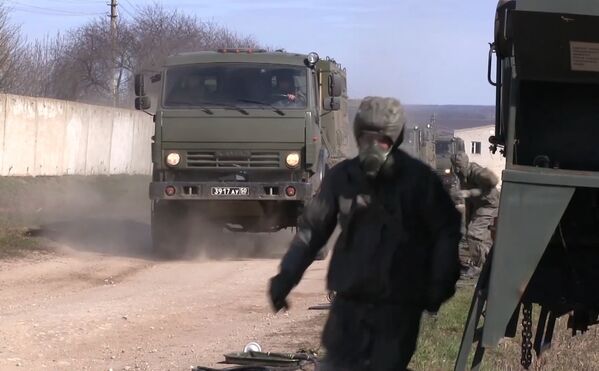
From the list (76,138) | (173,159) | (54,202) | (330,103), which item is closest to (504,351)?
(173,159)

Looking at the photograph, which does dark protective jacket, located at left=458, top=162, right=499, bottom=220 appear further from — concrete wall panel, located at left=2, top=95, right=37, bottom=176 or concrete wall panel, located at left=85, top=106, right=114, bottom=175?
concrete wall panel, located at left=85, top=106, right=114, bottom=175

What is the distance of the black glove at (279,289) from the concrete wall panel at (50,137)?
2292 cm

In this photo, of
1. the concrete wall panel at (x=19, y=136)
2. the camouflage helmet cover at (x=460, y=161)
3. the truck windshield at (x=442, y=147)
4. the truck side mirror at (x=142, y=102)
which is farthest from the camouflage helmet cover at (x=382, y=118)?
the truck windshield at (x=442, y=147)

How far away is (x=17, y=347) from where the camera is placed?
8961mm

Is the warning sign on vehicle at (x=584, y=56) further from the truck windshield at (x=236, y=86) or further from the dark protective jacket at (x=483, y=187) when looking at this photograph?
the truck windshield at (x=236, y=86)

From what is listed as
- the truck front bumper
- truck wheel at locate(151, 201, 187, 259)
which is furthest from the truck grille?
truck wheel at locate(151, 201, 187, 259)

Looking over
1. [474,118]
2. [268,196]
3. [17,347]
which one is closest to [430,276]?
[17,347]

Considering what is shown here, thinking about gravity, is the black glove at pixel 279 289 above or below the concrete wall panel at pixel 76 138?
above

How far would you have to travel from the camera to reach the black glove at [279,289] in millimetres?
4977

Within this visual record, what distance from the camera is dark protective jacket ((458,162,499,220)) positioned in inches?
572

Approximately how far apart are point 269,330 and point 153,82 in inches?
257

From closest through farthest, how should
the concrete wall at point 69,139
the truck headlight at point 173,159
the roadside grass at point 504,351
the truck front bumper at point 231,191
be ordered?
the roadside grass at point 504,351 → the truck front bumper at point 231,191 → the truck headlight at point 173,159 → the concrete wall at point 69,139

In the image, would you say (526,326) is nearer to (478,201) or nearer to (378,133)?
(378,133)

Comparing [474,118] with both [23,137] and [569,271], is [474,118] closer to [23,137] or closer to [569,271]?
[23,137]
